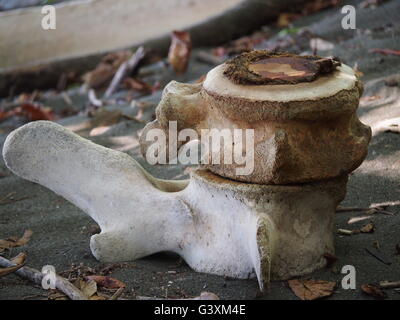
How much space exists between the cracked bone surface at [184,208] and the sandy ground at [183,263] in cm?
6

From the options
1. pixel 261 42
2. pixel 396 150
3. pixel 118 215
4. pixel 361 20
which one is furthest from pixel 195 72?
pixel 118 215

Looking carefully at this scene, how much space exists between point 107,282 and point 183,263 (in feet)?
0.88

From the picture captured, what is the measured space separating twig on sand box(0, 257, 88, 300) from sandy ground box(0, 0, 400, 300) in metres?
0.02

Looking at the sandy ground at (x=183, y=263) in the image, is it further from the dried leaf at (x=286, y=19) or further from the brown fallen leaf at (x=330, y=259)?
the dried leaf at (x=286, y=19)

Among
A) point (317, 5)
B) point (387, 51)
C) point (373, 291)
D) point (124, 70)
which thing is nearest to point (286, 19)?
point (317, 5)

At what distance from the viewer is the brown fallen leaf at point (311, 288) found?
1.61 metres

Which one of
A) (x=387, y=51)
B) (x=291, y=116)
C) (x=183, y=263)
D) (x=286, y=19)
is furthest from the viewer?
(x=286, y=19)

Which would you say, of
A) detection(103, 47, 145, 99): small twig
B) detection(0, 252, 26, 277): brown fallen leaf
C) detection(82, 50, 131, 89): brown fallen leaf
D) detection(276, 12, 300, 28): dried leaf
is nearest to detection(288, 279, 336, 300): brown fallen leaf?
detection(0, 252, 26, 277): brown fallen leaf

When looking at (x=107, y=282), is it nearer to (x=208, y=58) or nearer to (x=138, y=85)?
(x=138, y=85)

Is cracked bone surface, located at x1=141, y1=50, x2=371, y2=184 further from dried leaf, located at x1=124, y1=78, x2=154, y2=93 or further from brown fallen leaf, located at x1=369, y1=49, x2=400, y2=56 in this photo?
dried leaf, located at x1=124, y1=78, x2=154, y2=93

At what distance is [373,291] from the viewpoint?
1.60 m

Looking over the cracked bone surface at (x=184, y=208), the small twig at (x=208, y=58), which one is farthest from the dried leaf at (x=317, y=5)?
the cracked bone surface at (x=184, y=208)

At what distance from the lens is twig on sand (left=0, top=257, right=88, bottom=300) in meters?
1.65

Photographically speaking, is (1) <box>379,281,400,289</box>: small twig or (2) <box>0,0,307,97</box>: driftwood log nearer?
(1) <box>379,281,400,289</box>: small twig
